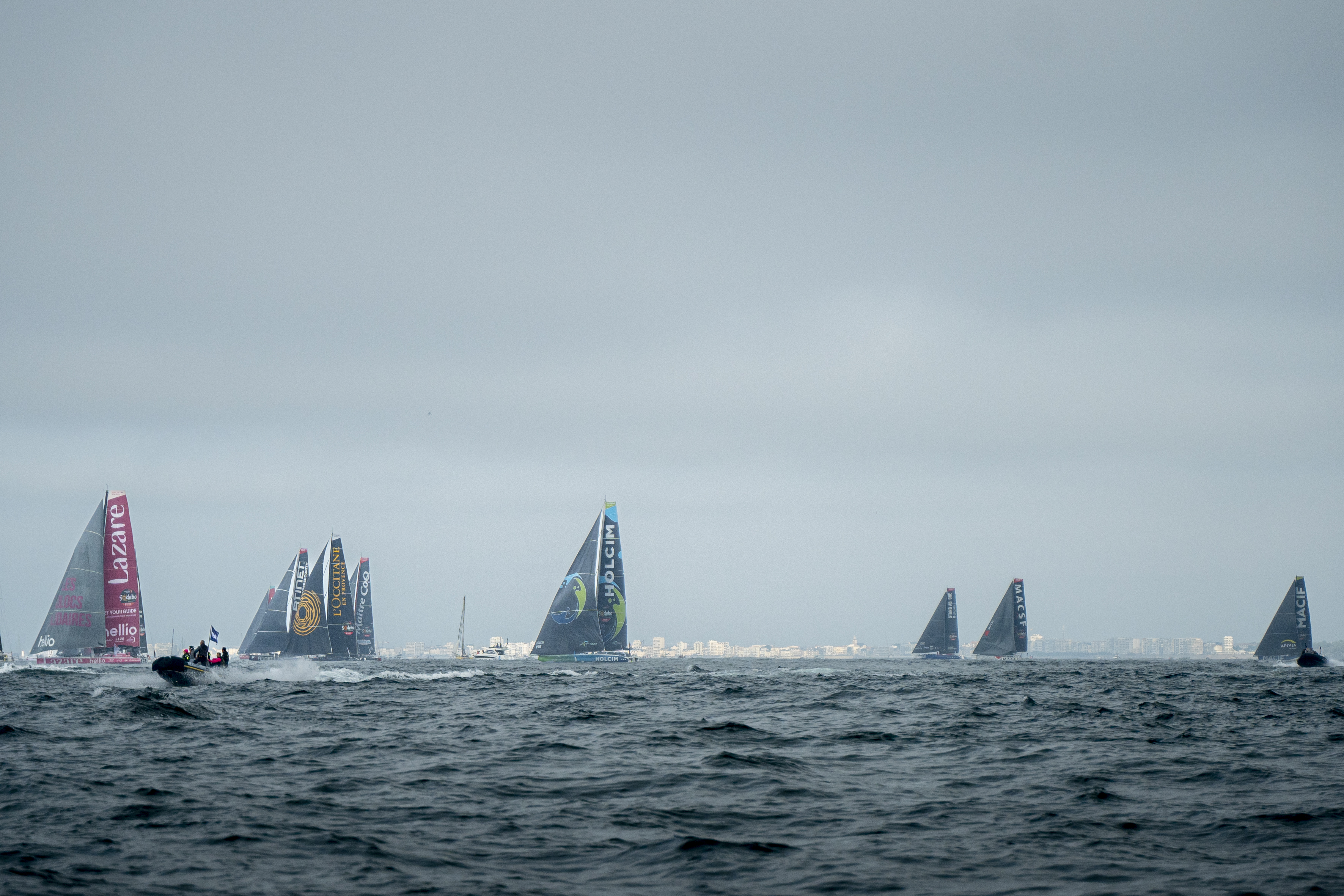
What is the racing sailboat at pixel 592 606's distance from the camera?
8456 cm

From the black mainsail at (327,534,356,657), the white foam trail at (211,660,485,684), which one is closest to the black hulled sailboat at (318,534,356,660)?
the black mainsail at (327,534,356,657)

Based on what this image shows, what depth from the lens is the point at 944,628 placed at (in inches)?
4732

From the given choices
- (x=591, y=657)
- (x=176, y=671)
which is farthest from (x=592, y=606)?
(x=176, y=671)

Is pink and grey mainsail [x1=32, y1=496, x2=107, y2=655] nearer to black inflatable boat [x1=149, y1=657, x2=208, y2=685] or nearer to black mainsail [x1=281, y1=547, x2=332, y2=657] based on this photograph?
black inflatable boat [x1=149, y1=657, x2=208, y2=685]

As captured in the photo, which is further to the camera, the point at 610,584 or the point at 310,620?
the point at 310,620

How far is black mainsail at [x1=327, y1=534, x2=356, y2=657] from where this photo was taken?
99625 mm

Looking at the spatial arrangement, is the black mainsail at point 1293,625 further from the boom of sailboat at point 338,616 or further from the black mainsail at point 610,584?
the black mainsail at point 610,584

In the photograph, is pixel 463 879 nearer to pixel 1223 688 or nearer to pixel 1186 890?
pixel 1186 890

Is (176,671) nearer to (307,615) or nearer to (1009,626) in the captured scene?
(307,615)

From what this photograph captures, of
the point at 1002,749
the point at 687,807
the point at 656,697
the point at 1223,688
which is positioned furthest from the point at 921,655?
the point at 687,807

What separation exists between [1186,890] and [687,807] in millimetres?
6324

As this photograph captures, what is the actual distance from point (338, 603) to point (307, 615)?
13.8 ft

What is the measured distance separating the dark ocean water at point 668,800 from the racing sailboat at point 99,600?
36.0m

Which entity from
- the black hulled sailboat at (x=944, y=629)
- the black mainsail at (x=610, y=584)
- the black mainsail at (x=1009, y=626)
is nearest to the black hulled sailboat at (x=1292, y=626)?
the black mainsail at (x=1009, y=626)
